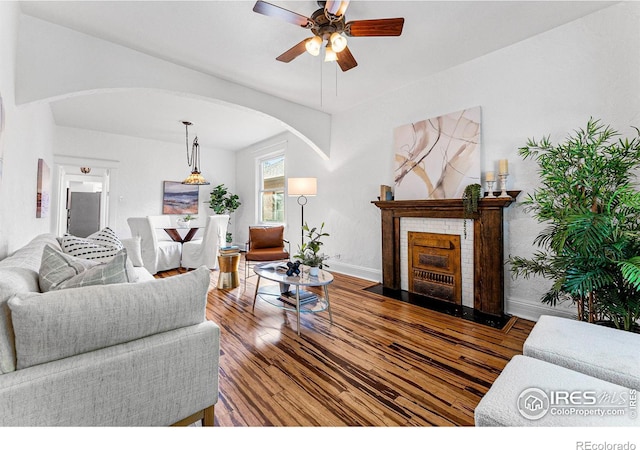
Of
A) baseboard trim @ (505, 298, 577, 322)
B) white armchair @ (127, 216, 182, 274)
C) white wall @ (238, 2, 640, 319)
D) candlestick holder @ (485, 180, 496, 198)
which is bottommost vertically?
baseboard trim @ (505, 298, 577, 322)

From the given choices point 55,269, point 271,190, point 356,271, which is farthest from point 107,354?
point 271,190

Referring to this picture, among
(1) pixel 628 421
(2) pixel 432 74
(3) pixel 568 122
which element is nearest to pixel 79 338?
(1) pixel 628 421

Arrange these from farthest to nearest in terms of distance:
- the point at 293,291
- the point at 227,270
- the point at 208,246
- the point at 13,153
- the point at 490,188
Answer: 1. the point at 208,246
2. the point at 227,270
3. the point at 293,291
4. the point at 490,188
5. the point at 13,153

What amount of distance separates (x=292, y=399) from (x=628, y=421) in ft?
4.50

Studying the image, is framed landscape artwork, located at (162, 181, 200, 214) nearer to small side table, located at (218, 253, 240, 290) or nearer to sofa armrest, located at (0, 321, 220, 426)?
small side table, located at (218, 253, 240, 290)

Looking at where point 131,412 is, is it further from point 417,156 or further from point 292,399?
point 417,156

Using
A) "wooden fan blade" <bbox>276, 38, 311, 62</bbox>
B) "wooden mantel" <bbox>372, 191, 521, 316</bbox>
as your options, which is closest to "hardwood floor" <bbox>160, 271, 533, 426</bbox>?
"wooden mantel" <bbox>372, 191, 521, 316</bbox>

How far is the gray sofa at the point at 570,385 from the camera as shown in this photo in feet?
2.82

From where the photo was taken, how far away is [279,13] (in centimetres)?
179

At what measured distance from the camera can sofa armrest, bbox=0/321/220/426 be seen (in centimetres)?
82

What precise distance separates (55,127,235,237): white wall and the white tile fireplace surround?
206 inches

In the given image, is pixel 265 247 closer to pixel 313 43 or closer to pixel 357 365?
pixel 357 365

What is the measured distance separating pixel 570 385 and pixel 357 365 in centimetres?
117

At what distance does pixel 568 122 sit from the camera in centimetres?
237
